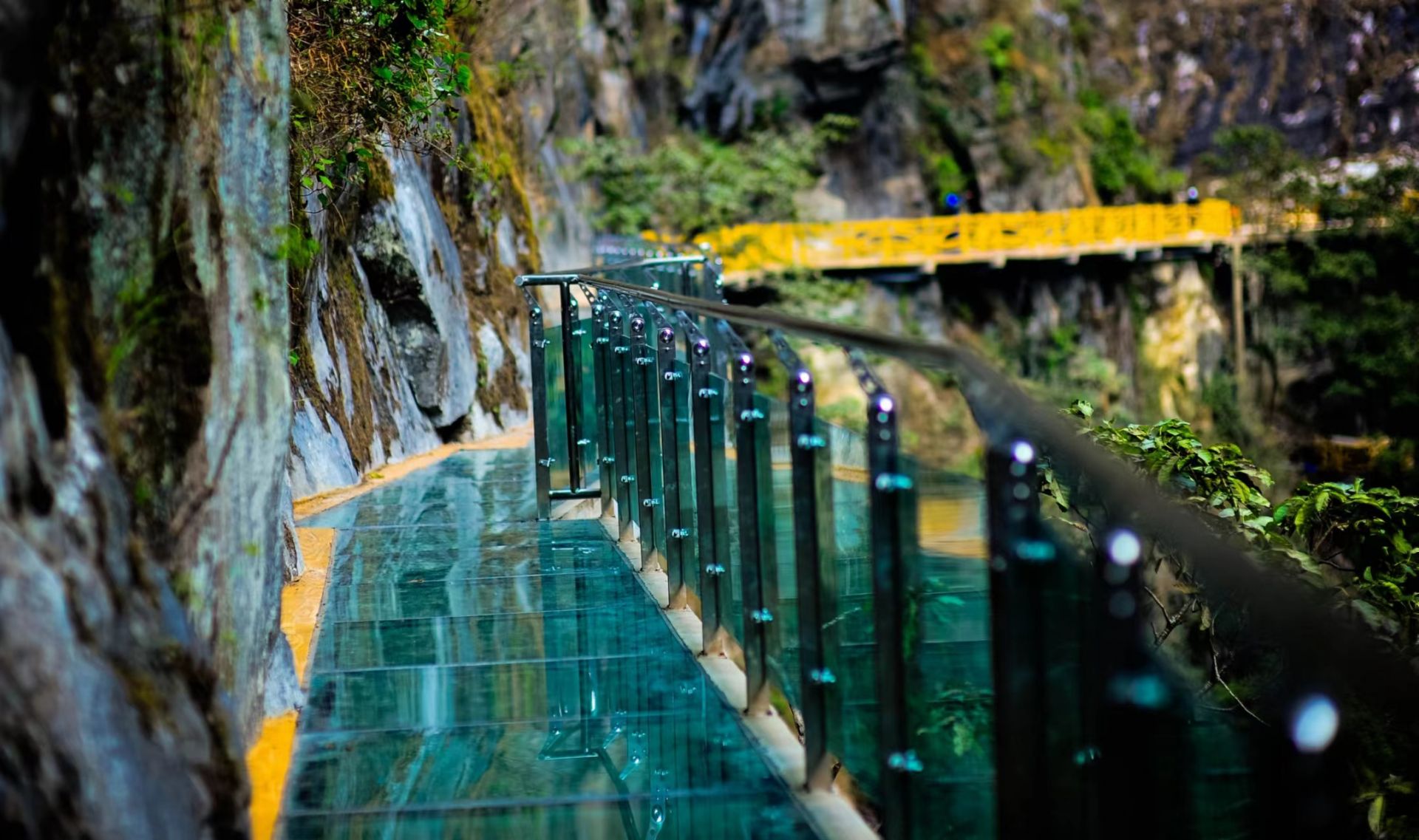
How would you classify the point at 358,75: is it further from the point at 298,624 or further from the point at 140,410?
the point at 140,410

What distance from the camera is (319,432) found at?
790 cm

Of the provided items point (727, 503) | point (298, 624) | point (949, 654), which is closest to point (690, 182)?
point (298, 624)

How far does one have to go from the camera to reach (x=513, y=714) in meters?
3.94

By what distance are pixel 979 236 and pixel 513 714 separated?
2830cm

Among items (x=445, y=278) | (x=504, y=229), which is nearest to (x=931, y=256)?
(x=504, y=229)

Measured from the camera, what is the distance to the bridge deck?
3271 mm

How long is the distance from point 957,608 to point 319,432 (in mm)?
5894

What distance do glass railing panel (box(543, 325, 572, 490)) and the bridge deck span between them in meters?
0.60

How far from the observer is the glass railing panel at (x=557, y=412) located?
6.52 metres

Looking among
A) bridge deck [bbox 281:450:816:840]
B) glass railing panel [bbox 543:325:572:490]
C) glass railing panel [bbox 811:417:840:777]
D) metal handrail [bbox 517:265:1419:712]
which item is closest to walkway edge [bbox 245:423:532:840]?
bridge deck [bbox 281:450:816:840]

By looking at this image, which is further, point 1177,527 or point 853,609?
point 853,609

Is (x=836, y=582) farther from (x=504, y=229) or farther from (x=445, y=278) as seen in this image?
(x=504, y=229)

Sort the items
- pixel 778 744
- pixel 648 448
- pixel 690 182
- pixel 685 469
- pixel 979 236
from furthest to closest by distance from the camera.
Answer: pixel 979 236
pixel 690 182
pixel 648 448
pixel 685 469
pixel 778 744

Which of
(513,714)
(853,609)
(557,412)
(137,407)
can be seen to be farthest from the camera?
(557,412)
